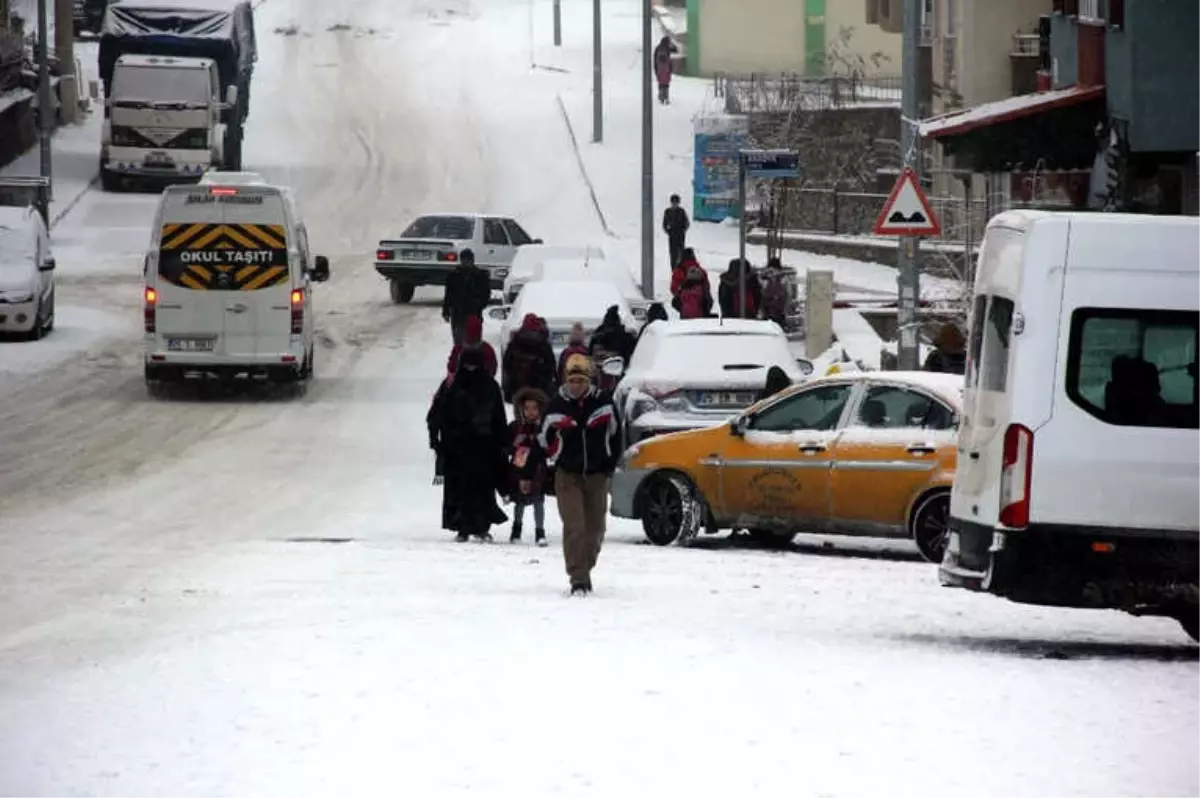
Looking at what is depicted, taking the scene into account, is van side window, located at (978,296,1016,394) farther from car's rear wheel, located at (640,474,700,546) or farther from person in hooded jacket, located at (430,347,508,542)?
person in hooded jacket, located at (430,347,508,542)

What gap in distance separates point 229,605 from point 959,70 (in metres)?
34.0

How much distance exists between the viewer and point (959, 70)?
47.1 meters

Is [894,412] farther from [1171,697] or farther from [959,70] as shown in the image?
[959,70]

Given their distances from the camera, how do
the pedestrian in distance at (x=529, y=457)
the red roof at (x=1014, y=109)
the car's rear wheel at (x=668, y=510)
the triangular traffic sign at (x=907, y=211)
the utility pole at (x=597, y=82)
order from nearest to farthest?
the pedestrian in distance at (x=529, y=457)
the car's rear wheel at (x=668, y=510)
the triangular traffic sign at (x=907, y=211)
the red roof at (x=1014, y=109)
the utility pole at (x=597, y=82)

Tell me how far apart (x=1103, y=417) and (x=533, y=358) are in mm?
12869

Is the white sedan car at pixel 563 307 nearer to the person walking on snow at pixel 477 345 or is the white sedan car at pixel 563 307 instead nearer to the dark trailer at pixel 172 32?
the person walking on snow at pixel 477 345

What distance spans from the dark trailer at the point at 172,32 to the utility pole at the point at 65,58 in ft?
29.4

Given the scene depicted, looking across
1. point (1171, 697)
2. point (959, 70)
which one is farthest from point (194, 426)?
point (959, 70)

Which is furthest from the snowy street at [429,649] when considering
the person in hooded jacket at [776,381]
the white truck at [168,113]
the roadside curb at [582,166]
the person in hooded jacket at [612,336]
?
the roadside curb at [582,166]

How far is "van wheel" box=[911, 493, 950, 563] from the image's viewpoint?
18.7 m

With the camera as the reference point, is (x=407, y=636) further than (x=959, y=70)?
No

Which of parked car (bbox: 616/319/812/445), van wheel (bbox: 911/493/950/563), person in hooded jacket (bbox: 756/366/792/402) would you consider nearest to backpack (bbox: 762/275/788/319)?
parked car (bbox: 616/319/812/445)

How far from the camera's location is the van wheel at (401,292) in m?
42.8

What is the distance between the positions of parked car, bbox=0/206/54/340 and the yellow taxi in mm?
16452
